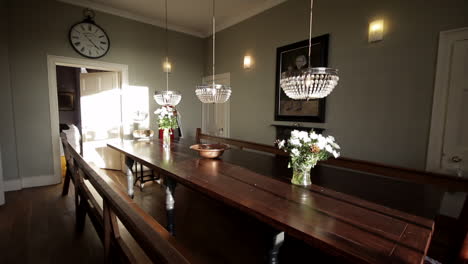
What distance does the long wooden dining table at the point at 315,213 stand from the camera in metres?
0.79

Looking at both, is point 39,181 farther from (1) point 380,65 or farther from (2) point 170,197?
(1) point 380,65

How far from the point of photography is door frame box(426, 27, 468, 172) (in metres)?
2.06

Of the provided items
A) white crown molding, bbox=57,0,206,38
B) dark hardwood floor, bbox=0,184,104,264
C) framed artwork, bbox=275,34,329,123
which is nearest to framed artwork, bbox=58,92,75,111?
white crown molding, bbox=57,0,206,38

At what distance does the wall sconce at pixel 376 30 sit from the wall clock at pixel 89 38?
4.11m

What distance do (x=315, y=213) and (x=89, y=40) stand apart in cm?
436

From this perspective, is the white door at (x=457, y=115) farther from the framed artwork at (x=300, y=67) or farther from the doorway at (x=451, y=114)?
the framed artwork at (x=300, y=67)

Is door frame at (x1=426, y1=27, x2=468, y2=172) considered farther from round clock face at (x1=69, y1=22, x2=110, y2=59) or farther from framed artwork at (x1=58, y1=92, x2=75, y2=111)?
framed artwork at (x1=58, y1=92, x2=75, y2=111)

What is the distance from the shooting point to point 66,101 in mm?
6645

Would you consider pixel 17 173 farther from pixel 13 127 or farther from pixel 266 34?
pixel 266 34

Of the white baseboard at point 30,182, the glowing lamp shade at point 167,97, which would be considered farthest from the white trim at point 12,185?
the glowing lamp shade at point 167,97

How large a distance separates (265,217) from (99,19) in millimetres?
4420

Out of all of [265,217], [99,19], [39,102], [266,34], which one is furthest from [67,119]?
[265,217]

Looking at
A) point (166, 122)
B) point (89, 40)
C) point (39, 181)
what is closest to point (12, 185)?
point (39, 181)

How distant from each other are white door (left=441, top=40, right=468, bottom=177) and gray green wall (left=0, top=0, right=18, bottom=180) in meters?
5.49
